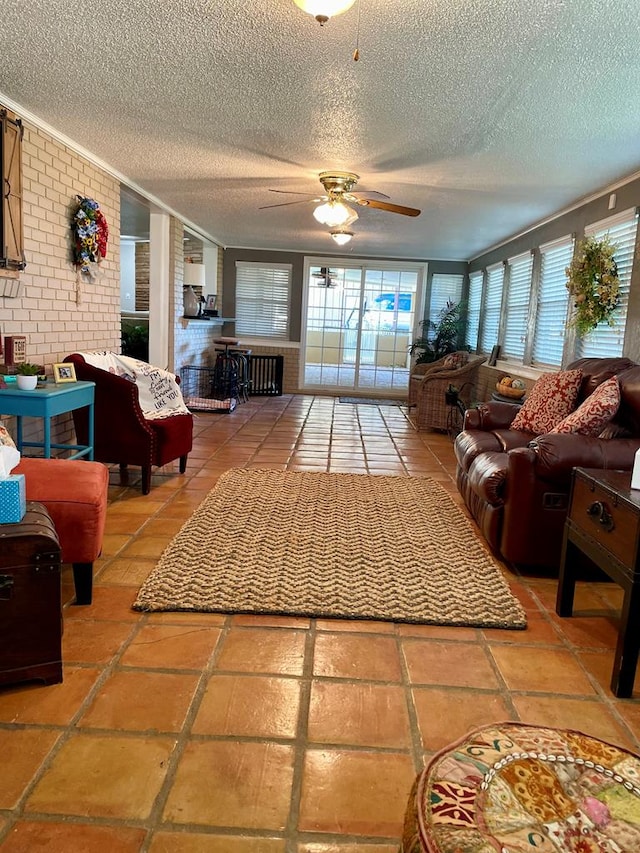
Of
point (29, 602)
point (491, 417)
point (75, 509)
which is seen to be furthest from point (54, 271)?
point (491, 417)

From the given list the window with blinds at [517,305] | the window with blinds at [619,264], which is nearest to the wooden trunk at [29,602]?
the window with blinds at [619,264]

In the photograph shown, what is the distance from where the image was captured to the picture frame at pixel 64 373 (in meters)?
3.48

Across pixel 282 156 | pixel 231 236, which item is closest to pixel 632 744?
pixel 282 156

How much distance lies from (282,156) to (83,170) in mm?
1501

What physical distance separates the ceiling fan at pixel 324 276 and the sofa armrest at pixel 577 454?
739cm

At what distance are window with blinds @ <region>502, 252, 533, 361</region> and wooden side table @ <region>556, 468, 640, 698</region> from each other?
4.49m

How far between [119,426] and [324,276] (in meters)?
6.54

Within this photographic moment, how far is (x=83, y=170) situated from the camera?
4375mm

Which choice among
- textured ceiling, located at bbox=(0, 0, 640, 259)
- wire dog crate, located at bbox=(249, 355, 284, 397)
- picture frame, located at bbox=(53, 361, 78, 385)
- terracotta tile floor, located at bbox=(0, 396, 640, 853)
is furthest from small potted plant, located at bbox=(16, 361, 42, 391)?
wire dog crate, located at bbox=(249, 355, 284, 397)

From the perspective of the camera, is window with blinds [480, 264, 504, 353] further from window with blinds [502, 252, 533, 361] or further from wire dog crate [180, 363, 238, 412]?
wire dog crate [180, 363, 238, 412]

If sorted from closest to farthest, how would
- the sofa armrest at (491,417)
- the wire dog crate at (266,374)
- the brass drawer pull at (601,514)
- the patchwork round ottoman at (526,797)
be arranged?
the patchwork round ottoman at (526,797) → the brass drawer pull at (601,514) → the sofa armrest at (491,417) → the wire dog crate at (266,374)

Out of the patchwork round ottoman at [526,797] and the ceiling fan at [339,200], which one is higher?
the ceiling fan at [339,200]

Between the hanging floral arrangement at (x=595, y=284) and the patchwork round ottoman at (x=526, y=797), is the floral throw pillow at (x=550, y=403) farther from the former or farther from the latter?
the patchwork round ottoman at (x=526, y=797)

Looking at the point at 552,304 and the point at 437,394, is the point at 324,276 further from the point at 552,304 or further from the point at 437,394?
the point at 552,304
